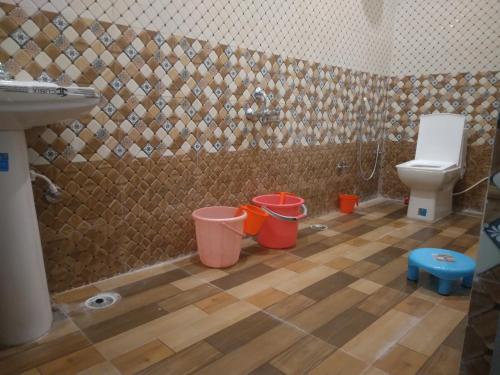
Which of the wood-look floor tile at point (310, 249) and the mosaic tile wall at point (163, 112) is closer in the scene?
the mosaic tile wall at point (163, 112)

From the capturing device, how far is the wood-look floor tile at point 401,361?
1.23m

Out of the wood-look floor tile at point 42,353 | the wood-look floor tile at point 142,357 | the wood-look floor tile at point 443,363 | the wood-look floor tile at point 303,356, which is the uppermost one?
the wood-look floor tile at point 42,353

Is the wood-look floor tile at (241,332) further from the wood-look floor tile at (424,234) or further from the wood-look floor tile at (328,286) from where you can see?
the wood-look floor tile at (424,234)

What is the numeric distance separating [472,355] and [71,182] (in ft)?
5.48

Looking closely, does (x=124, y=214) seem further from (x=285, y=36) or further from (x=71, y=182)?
(x=285, y=36)

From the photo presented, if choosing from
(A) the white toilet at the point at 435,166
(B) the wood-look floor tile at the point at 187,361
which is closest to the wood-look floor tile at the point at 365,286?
(B) the wood-look floor tile at the point at 187,361

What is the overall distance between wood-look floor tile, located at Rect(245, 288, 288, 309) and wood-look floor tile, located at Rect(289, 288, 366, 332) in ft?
0.49

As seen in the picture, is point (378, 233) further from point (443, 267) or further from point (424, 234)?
point (443, 267)

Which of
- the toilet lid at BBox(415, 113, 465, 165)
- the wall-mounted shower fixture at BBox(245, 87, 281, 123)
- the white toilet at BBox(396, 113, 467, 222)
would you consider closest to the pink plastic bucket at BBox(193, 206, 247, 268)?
the wall-mounted shower fixture at BBox(245, 87, 281, 123)

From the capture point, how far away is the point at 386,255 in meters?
2.28

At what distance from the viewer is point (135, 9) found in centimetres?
175

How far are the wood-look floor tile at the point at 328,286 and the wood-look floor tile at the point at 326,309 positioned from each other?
0.11 feet

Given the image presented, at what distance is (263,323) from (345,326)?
0.35m

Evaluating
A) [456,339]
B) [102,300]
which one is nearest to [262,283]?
[102,300]
